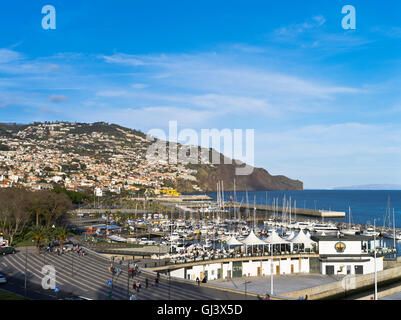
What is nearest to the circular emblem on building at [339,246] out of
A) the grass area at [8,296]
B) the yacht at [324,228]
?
the grass area at [8,296]

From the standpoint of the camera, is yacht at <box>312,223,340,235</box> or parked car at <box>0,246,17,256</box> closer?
parked car at <box>0,246,17,256</box>

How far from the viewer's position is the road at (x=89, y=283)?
25797mm

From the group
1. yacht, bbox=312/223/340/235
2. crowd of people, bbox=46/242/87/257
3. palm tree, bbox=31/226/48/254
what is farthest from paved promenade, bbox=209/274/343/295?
yacht, bbox=312/223/340/235

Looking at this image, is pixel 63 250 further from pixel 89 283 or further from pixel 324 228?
pixel 324 228

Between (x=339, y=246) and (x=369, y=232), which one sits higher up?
(x=339, y=246)

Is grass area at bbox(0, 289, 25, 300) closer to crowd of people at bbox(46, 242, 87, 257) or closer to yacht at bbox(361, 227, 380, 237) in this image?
crowd of people at bbox(46, 242, 87, 257)

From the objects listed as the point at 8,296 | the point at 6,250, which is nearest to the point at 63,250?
the point at 6,250

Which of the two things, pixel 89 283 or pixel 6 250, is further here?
pixel 6 250

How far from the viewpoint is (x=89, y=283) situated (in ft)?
94.6

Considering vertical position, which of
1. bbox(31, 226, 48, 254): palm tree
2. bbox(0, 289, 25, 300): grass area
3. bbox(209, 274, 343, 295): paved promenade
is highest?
bbox(31, 226, 48, 254): palm tree

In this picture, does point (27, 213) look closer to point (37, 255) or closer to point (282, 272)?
point (37, 255)

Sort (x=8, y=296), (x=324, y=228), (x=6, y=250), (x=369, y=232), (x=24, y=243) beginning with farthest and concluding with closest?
(x=324, y=228), (x=369, y=232), (x=24, y=243), (x=6, y=250), (x=8, y=296)

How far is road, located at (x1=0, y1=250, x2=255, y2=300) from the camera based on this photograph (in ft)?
84.6
